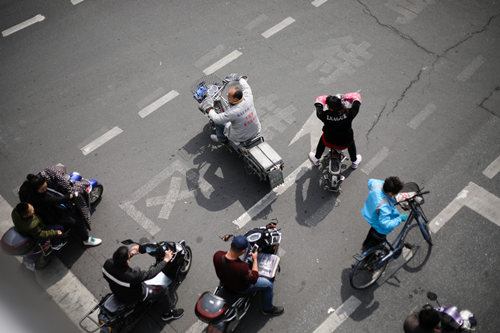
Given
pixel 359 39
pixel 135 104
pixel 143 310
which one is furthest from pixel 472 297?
pixel 135 104

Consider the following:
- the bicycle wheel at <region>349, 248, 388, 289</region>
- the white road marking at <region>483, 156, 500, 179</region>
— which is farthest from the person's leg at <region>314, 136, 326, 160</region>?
the white road marking at <region>483, 156, 500, 179</region>

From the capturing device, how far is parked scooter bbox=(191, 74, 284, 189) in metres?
7.01

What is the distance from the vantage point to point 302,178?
7.67 m

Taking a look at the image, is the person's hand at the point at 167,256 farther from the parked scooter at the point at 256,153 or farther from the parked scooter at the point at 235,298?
the parked scooter at the point at 256,153

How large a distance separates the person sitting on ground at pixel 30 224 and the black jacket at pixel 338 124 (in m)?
5.12

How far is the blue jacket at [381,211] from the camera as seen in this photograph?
5.52 m

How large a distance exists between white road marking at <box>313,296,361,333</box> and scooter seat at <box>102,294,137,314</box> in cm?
302

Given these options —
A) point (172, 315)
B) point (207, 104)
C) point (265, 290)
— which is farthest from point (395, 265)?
point (207, 104)

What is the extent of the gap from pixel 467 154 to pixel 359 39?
413 centimetres

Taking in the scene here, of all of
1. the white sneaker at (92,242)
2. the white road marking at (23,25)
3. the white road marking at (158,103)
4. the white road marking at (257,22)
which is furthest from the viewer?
the white road marking at (23,25)

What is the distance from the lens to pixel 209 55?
9.78 metres

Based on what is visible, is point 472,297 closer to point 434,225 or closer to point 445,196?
point 434,225

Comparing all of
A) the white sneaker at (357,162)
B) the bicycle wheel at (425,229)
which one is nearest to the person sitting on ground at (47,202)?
the white sneaker at (357,162)

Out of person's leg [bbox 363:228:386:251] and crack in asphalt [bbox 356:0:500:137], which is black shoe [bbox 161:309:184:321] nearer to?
person's leg [bbox 363:228:386:251]
